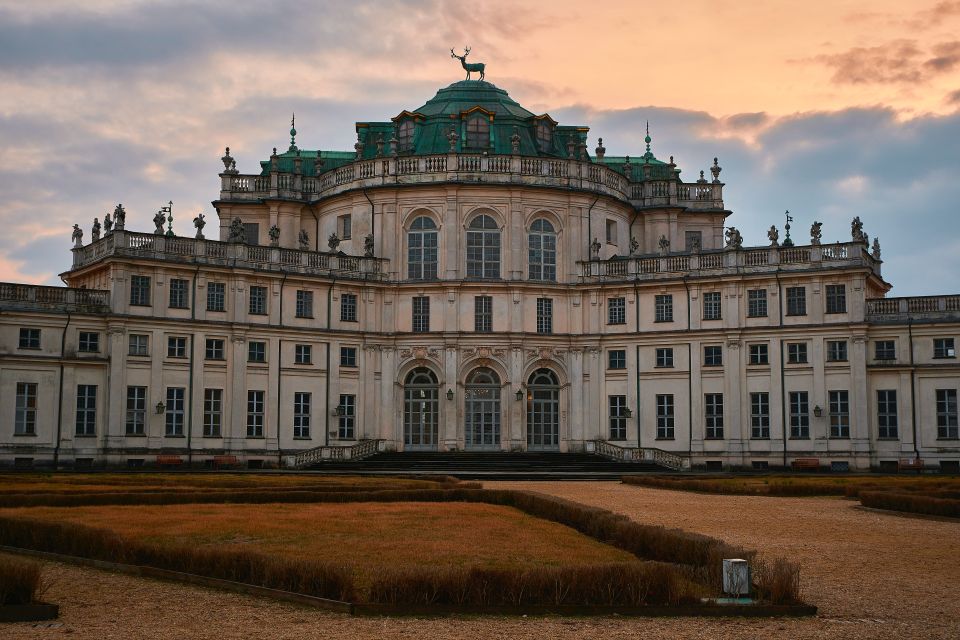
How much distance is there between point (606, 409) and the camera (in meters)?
69.5

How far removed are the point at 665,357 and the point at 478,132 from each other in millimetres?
19097

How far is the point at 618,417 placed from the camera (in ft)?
226

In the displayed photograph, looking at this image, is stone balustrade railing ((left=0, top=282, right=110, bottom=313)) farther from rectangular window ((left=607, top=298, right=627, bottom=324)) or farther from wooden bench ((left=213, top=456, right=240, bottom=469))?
rectangular window ((left=607, top=298, right=627, bottom=324))

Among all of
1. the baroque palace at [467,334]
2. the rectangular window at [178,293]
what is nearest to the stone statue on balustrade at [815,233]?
the baroque palace at [467,334]

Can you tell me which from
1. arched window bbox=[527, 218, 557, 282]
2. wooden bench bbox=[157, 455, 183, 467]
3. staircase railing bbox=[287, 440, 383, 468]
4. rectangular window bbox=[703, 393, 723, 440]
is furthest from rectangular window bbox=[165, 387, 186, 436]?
rectangular window bbox=[703, 393, 723, 440]

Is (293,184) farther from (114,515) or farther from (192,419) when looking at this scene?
(114,515)

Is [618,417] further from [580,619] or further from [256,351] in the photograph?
[580,619]

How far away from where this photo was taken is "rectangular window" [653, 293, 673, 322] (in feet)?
224

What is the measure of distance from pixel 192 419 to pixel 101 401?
492cm

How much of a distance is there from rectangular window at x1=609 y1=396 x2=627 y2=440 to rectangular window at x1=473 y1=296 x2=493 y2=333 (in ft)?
28.4

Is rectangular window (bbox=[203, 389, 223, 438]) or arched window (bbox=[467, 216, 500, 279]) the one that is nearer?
rectangular window (bbox=[203, 389, 223, 438])

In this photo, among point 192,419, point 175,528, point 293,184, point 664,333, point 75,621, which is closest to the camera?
point 75,621

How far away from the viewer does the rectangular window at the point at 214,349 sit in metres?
63.3

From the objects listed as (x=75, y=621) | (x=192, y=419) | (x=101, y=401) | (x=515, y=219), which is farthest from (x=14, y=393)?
(x=75, y=621)
